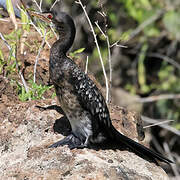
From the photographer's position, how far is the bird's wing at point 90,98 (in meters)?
3.47

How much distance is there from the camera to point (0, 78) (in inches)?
Answer: 164

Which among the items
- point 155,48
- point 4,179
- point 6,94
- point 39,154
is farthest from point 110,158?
point 155,48

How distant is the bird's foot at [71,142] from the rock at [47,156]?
5 cm

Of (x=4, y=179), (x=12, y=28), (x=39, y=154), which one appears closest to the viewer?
(x=4, y=179)

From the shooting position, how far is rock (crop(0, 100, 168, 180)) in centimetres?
309

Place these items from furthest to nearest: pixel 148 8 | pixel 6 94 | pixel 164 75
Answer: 1. pixel 164 75
2. pixel 148 8
3. pixel 6 94

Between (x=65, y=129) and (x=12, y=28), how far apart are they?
180 centimetres

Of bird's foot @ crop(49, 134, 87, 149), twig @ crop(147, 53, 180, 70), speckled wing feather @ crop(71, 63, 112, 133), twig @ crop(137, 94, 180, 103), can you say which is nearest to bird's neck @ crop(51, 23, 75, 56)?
speckled wing feather @ crop(71, 63, 112, 133)

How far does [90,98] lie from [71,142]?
40 centimetres

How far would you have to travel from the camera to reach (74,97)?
347 centimetres

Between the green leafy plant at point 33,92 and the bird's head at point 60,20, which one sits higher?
the bird's head at point 60,20

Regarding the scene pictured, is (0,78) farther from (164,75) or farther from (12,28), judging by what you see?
(164,75)

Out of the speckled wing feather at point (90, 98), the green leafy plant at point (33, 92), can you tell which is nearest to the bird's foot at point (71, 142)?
the speckled wing feather at point (90, 98)

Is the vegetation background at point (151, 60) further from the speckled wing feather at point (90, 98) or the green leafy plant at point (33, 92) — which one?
the speckled wing feather at point (90, 98)
